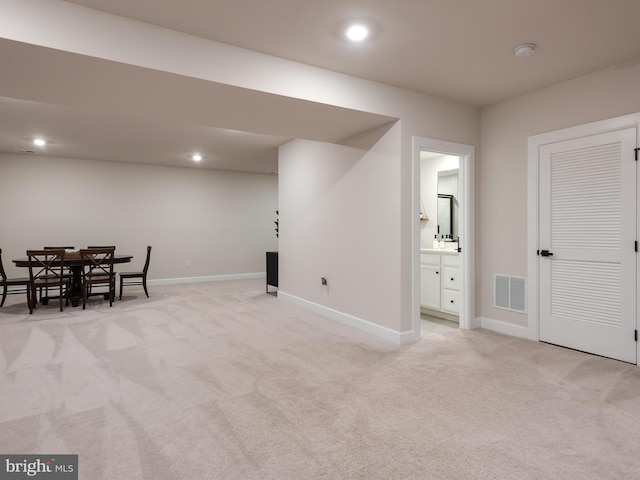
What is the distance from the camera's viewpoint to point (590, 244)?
10.9ft

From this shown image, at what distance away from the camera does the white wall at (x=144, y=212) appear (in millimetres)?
6727

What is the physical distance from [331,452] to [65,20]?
295cm

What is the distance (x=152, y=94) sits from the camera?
292 cm

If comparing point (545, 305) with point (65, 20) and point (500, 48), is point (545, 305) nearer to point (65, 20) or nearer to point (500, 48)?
point (500, 48)

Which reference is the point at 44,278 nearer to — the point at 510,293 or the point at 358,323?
the point at 358,323

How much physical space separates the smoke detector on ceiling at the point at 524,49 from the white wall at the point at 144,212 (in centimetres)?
674

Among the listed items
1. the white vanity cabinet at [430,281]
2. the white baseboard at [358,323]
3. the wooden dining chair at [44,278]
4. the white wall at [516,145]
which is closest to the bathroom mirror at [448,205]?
the white vanity cabinet at [430,281]

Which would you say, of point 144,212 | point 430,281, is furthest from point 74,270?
point 430,281

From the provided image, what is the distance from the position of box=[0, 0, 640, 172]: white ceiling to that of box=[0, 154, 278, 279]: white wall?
3.21 meters

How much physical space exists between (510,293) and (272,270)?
3824 mm

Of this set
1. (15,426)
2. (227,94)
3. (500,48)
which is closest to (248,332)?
(15,426)

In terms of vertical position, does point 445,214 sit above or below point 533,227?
above

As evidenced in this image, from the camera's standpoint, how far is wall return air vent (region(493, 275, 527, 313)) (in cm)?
384

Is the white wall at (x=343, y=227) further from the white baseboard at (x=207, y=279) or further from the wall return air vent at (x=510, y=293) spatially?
the white baseboard at (x=207, y=279)
